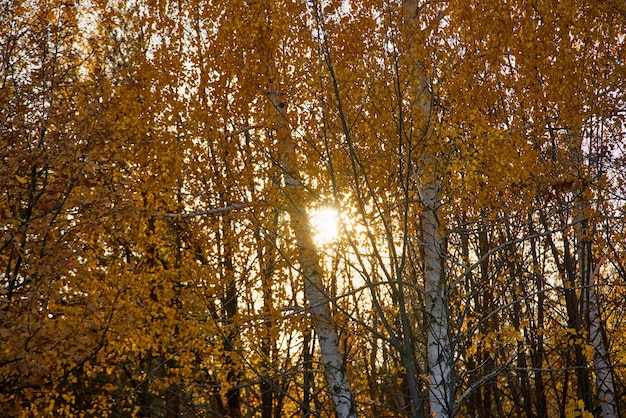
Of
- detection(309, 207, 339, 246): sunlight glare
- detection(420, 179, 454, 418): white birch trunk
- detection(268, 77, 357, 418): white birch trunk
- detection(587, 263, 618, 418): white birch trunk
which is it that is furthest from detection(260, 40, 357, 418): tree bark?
detection(587, 263, 618, 418): white birch trunk

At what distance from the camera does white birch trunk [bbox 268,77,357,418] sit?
22.0ft

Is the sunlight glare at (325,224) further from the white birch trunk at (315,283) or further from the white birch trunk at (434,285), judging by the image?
the white birch trunk at (434,285)

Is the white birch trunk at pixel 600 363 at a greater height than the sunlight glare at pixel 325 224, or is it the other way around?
the sunlight glare at pixel 325 224

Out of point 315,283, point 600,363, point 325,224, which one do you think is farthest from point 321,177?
point 600,363

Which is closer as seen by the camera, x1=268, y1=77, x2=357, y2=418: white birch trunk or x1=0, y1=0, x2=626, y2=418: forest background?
x1=0, y1=0, x2=626, y2=418: forest background

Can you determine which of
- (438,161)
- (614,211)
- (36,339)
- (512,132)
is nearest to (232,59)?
(438,161)

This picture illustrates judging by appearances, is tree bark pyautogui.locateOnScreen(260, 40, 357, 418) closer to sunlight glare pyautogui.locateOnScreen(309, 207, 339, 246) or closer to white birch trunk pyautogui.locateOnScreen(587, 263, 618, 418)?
sunlight glare pyautogui.locateOnScreen(309, 207, 339, 246)

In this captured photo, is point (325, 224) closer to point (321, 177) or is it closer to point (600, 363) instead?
point (321, 177)

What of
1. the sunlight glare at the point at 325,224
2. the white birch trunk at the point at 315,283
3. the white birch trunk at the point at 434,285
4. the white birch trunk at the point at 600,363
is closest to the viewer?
Answer: the white birch trunk at the point at 434,285

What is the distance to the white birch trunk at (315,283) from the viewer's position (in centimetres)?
671

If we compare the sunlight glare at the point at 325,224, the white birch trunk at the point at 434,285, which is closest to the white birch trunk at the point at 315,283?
the sunlight glare at the point at 325,224

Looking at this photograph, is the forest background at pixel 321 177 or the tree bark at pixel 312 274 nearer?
the forest background at pixel 321 177

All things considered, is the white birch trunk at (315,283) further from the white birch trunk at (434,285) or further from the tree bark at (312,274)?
the white birch trunk at (434,285)

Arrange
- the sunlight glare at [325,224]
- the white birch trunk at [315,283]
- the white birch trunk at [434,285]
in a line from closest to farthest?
the white birch trunk at [434,285]
the sunlight glare at [325,224]
the white birch trunk at [315,283]
